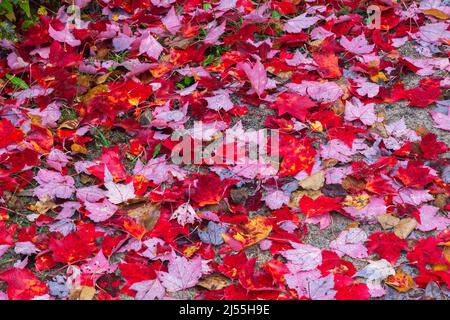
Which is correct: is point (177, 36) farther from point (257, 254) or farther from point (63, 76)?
point (257, 254)

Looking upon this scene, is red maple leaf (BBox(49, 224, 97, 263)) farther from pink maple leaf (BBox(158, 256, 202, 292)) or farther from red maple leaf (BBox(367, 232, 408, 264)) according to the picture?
red maple leaf (BBox(367, 232, 408, 264))

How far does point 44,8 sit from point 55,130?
0.98m

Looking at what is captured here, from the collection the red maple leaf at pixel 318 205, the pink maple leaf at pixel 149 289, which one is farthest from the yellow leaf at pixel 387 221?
the pink maple leaf at pixel 149 289

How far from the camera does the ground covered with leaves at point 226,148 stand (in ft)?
6.49

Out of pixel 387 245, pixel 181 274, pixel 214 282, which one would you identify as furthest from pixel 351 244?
pixel 181 274

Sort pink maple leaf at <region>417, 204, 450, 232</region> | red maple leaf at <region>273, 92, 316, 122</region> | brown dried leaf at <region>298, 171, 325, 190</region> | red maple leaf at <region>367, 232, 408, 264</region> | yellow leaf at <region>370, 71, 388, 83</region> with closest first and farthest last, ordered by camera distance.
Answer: red maple leaf at <region>367, 232, 408, 264</region>
pink maple leaf at <region>417, 204, 450, 232</region>
brown dried leaf at <region>298, 171, 325, 190</region>
red maple leaf at <region>273, 92, 316, 122</region>
yellow leaf at <region>370, 71, 388, 83</region>

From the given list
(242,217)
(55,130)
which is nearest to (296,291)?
(242,217)

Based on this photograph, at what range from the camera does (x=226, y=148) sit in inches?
95.6

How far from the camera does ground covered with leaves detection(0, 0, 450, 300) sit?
1979 mm

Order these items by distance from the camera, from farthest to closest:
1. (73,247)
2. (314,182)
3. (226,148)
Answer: (226,148) < (314,182) < (73,247)

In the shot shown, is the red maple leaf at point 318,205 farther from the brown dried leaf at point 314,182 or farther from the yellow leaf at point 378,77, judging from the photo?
the yellow leaf at point 378,77

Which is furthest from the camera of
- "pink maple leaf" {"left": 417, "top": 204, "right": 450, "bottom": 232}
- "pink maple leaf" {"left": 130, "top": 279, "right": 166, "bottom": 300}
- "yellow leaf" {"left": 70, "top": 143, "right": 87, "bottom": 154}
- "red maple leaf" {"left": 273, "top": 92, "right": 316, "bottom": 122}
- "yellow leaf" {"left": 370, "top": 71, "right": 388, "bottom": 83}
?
"yellow leaf" {"left": 370, "top": 71, "right": 388, "bottom": 83}

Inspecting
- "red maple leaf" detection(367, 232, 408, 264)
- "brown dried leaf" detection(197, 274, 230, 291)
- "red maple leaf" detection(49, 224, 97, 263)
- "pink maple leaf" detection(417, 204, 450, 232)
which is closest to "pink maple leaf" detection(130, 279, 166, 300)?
"brown dried leaf" detection(197, 274, 230, 291)

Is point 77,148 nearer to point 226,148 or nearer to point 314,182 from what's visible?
point 226,148
